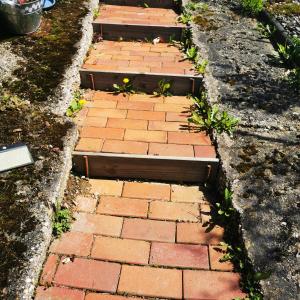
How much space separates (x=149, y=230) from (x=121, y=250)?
0.29 metres

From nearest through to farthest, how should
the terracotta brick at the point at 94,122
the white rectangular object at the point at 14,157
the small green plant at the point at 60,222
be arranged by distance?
the small green plant at the point at 60,222 → the white rectangular object at the point at 14,157 → the terracotta brick at the point at 94,122

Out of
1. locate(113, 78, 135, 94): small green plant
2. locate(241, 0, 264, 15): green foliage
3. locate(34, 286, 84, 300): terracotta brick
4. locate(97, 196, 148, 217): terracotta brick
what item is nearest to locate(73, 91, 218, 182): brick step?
locate(113, 78, 135, 94): small green plant

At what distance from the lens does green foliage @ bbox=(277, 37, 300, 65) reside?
15.4ft

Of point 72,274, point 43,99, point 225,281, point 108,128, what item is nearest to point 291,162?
point 225,281

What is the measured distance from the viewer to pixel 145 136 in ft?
11.9

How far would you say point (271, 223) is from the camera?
8.96 feet

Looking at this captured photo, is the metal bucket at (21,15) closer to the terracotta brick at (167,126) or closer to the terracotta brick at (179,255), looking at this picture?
the terracotta brick at (167,126)

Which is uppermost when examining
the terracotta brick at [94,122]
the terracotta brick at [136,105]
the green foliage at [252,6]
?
the green foliage at [252,6]

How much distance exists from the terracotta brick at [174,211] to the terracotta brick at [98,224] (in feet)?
0.98

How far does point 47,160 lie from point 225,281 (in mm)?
1636

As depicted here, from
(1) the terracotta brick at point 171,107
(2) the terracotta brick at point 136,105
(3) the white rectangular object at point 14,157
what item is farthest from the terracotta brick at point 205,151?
(3) the white rectangular object at point 14,157

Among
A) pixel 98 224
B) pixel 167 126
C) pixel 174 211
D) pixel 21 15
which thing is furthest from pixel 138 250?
pixel 21 15

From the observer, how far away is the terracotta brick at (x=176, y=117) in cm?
392

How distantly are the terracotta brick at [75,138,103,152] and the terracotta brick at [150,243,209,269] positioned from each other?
1.11 m
